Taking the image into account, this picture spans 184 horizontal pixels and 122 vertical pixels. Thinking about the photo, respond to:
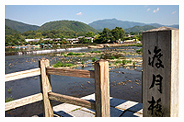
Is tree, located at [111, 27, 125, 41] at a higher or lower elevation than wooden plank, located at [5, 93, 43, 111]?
higher

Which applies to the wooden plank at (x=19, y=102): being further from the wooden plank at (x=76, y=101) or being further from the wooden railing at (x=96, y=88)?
the wooden plank at (x=76, y=101)

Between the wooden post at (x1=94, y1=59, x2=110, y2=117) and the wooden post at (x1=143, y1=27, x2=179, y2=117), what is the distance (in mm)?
485

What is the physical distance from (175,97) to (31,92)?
243 inches

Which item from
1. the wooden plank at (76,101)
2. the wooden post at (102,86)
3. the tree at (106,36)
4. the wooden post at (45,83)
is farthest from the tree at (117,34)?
the wooden post at (102,86)

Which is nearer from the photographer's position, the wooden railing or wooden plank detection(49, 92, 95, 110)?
the wooden railing

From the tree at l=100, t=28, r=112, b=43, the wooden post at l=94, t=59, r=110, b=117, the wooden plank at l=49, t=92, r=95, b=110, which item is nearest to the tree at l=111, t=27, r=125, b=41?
the tree at l=100, t=28, r=112, b=43

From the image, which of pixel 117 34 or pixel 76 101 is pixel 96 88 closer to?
pixel 76 101

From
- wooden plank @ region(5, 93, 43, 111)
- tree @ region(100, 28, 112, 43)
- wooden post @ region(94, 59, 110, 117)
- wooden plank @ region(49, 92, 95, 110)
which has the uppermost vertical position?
tree @ region(100, 28, 112, 43)

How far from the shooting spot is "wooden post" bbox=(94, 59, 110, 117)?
1.95 metres

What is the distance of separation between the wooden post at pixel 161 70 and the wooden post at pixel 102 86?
48cm

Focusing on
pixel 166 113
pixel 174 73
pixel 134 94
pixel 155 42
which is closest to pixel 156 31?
pixel 155 42

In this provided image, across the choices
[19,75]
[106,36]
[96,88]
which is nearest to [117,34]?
[106,36]

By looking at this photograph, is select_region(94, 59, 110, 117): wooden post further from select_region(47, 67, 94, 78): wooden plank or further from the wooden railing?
select_region(47, 67, 94, 78): wooden plank

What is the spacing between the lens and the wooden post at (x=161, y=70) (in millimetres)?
1671
